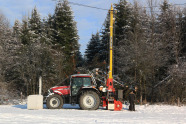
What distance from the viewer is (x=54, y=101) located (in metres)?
14.7

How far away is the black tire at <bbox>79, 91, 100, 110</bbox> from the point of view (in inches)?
559

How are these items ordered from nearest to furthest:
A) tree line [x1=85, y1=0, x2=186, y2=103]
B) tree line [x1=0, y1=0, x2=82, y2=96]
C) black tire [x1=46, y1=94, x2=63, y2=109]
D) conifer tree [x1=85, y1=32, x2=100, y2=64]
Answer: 1. black tire [x1=46, y1=94, x2=63, y2=109]
2. tree line [x1=85, y1=0, x2=186, y2=103]
3. tree line [x1=0, y1=0, x2=82, y2=96]
4. conifer tree [x1=85, y1=32, x2=100, y2=64]

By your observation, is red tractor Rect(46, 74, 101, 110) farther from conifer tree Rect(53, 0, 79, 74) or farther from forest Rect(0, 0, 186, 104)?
conifer tree Rect(53, 0, 79, 74)

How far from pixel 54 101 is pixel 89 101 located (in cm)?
209

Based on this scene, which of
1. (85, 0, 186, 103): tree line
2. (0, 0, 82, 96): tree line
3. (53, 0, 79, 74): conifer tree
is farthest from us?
(53, 0, 79, 74): conifer tree

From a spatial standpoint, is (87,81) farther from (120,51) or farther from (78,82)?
(120,51)

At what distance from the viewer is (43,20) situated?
36406 mm

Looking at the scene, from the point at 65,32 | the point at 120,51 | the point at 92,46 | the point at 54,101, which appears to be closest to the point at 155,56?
the point at 120,51

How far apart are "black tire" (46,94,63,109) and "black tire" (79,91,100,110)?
132 centimetres

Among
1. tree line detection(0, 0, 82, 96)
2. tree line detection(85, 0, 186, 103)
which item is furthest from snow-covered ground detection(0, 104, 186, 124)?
tree line detection(0, 0, 82, 96)

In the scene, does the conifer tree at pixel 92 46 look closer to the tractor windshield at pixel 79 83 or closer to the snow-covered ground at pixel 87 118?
the tractor windshield at pixel 79 83

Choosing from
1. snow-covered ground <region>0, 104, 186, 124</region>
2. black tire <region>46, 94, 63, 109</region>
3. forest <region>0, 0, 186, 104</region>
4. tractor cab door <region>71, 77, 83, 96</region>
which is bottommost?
snow-covered ground <region>0, 104, 186, 124</region>

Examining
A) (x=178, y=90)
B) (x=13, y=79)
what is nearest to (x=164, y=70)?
(x=178, y=90)

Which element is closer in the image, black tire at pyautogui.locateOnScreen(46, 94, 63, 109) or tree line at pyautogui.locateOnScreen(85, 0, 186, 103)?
black tire at pyautogui.locateOnScreen(46, 94, 63, 109)
